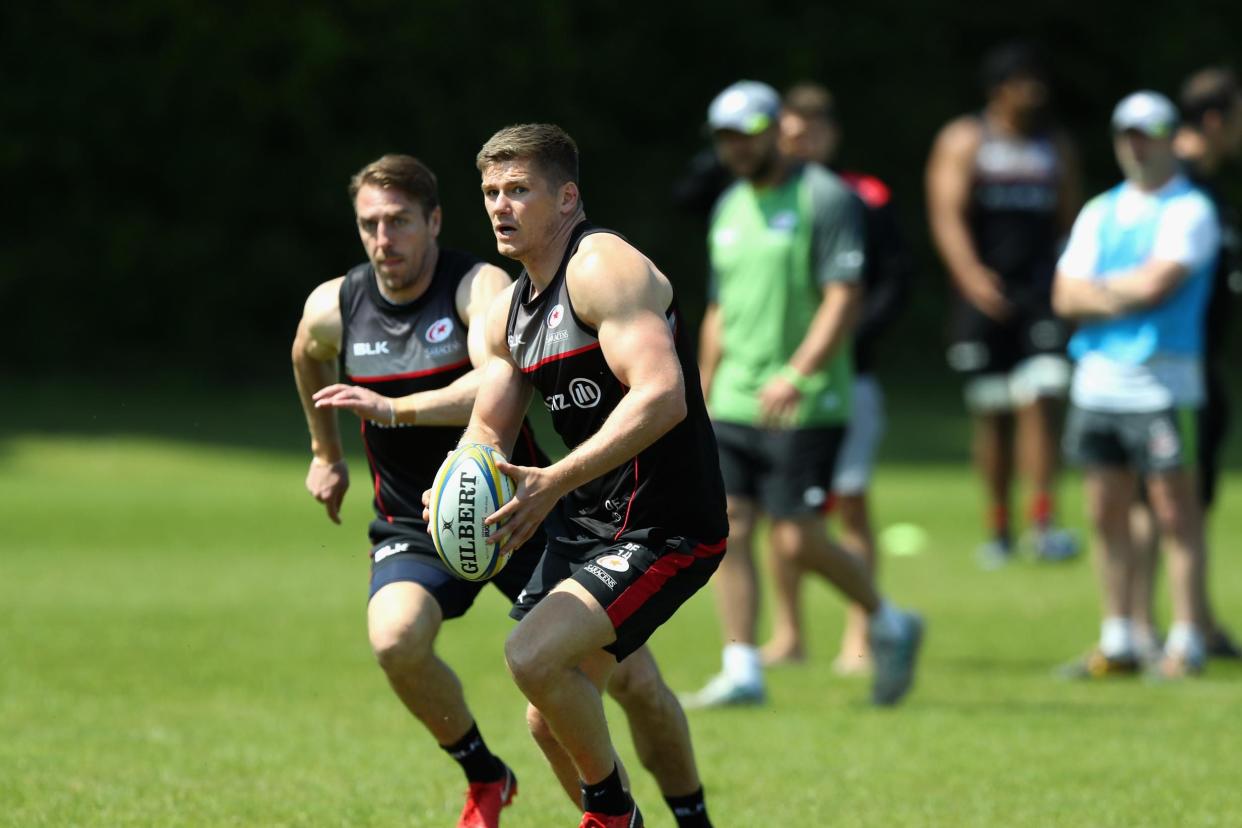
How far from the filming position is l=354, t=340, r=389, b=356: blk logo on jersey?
662cm

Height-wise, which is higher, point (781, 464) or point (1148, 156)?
point (1148, 156)

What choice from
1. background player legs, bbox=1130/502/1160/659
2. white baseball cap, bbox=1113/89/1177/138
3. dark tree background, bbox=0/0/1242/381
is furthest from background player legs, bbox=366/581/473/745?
dark tree background, bbox=0/0/1242/381

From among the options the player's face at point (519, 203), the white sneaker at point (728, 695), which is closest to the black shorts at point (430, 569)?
the player's face at point (519, 203)

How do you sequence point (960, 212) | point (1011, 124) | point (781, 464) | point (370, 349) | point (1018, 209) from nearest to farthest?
point (370, 349) → point (781, 464) → point (1011, 124) → point (960, 212) → point (1018, 209)

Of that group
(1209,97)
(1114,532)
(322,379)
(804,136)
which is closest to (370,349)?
(322,379)

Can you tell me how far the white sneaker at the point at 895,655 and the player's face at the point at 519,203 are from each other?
12.1ft

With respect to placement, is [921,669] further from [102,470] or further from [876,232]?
[102,470]

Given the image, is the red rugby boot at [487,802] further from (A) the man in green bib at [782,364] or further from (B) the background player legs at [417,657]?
(A) the man in green bib at [782,364]

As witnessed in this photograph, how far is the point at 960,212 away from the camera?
12891 mm

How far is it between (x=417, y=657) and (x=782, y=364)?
3233 mm

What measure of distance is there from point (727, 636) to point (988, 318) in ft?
17.4

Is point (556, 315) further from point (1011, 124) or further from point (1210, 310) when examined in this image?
point (1011, 124)

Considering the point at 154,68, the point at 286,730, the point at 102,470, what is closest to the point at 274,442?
the point at 102,470

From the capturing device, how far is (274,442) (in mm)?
19688
